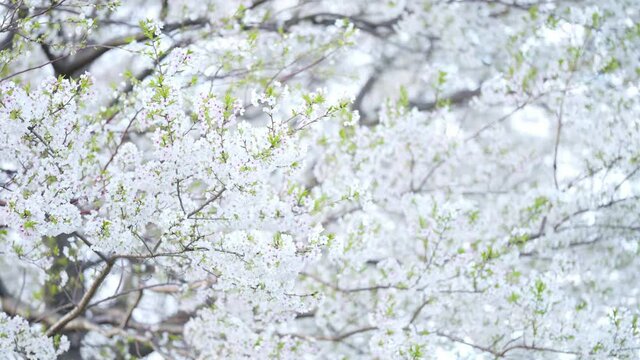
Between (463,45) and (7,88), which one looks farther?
(463,45)

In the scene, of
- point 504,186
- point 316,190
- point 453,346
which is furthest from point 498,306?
point 504,186

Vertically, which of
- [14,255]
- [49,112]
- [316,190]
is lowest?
[316,190]

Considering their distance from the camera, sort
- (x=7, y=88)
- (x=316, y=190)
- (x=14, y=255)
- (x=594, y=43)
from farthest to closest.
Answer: (x=594, y=43)
(x=316, y=190)
(x=14, y=255)
(x=7, y=88)

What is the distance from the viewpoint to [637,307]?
705 centimetres

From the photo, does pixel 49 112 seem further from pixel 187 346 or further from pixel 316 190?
pixel 187 346

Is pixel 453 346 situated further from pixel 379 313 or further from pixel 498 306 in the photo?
pixel 379 313

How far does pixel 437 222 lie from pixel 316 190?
0.98m

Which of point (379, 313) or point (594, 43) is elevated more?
point (594, 43)

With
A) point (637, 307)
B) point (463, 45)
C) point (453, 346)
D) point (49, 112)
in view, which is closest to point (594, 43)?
point (463, 45)

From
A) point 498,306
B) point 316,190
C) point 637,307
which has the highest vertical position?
point 316,190

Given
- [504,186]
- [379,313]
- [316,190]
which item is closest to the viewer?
[379,313]

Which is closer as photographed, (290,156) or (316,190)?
(290,156)

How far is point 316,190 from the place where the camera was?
569 cm

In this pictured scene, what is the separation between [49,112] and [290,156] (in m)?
1.27
